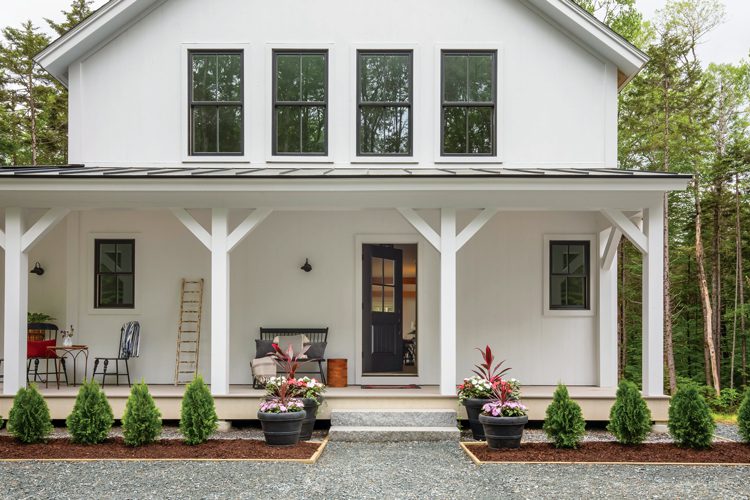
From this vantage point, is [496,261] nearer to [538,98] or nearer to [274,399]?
[538,98]

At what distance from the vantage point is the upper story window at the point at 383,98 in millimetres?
10539

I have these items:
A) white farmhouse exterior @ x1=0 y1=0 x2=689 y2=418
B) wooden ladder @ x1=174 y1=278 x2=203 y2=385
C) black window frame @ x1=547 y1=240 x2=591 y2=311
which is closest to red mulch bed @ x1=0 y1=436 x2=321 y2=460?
wooden ladder @ x1=174 y1=278 x2=203 y2=385

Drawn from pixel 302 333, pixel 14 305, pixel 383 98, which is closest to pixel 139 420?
pixel 14 305

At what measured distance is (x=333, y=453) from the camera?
25.7ft

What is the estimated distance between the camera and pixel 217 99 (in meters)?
10.5

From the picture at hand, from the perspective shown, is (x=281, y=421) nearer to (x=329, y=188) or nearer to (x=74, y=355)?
Result: (x=329, y=188)

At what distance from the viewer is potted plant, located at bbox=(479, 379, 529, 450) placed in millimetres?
7801

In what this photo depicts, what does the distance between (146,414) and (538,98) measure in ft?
21.6

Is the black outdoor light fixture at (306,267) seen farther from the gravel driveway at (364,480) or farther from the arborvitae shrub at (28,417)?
the arborvitae shrub at (28,417)

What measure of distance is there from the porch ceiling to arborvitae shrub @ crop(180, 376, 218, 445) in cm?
234

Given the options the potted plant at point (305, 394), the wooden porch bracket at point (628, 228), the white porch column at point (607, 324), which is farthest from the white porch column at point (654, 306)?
the potted plant at point (305, 394)

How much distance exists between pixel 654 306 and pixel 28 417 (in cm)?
710

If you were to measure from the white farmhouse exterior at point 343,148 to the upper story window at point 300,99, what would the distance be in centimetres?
2

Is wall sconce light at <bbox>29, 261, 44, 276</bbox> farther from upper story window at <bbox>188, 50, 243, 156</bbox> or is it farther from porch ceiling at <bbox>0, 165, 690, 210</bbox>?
upper story window at <bbox>188, 50, 243, 156</bbox>
